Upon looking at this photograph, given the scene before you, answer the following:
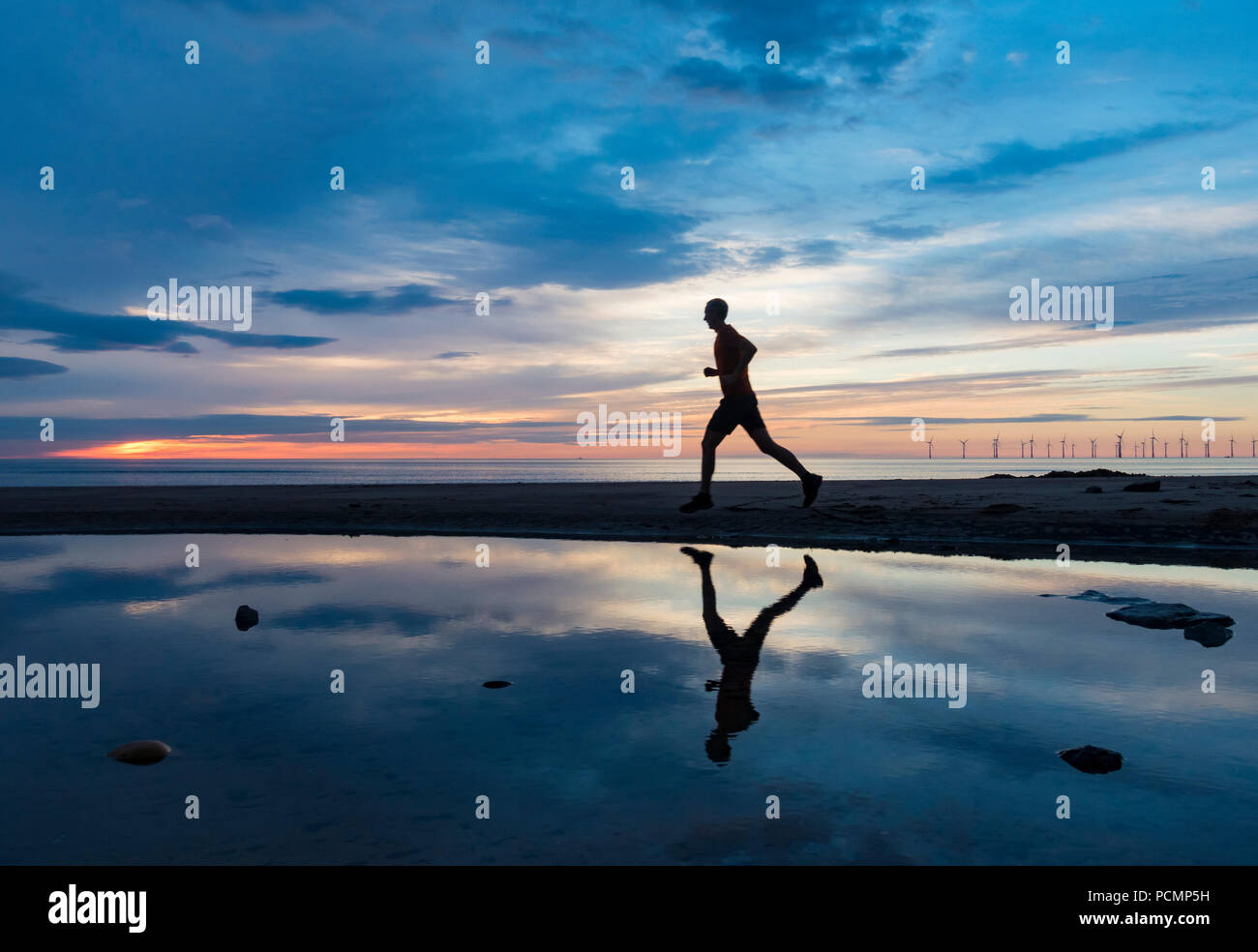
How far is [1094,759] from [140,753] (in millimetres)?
4485

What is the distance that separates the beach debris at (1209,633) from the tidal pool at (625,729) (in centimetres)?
10

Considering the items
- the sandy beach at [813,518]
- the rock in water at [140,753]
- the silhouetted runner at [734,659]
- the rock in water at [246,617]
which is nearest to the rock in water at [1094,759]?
the silhouetted runner at [734,659]

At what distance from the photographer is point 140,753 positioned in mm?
4047

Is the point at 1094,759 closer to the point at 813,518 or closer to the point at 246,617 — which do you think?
the point at 246,617

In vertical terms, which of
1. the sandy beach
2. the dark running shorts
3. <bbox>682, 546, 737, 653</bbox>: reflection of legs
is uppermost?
the dark running shorts

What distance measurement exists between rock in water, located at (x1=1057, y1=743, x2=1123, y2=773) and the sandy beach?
859 cm

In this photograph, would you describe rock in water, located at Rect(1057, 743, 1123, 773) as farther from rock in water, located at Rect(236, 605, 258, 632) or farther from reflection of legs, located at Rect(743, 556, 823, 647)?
rock in water, located at Rect(236, 605, 258, 632)

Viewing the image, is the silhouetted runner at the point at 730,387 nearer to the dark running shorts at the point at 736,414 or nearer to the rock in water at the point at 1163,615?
the dark running shorts at the point at 736,414

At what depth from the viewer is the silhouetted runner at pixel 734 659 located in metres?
4.43

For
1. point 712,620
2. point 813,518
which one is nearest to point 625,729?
point 712,620

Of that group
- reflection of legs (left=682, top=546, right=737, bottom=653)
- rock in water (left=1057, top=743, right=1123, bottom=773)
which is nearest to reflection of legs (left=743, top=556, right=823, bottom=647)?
reflection of legs (left=682, top=546, right=737, bottom=653)

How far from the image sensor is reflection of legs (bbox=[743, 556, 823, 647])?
6.93 m
